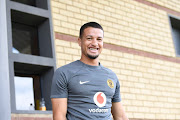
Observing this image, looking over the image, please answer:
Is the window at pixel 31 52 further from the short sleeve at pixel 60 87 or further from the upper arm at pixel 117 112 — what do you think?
the short sleeve at pixel 60 87

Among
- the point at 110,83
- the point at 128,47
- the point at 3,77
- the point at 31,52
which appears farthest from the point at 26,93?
the point at 3,77

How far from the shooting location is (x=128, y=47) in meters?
6.99

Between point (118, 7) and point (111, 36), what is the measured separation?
2.79ft

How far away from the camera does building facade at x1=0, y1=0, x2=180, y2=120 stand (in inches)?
215

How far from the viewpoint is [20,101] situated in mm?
5184

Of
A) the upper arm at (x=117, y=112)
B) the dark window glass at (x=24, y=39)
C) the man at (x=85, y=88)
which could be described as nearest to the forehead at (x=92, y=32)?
the man at (x=85, y=88)

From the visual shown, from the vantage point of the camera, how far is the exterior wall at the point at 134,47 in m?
5.93

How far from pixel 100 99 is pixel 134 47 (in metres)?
4.69

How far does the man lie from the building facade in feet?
7.62

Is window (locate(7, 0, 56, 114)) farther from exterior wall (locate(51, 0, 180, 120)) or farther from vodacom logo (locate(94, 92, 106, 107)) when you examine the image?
vodacom logo (locate(94, 92, 106, 107))

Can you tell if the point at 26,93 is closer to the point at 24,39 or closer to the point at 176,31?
the point at 24,39

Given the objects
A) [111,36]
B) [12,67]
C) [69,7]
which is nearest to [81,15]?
[69,7]

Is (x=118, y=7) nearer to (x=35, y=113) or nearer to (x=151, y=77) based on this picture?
(x=151, y=77)

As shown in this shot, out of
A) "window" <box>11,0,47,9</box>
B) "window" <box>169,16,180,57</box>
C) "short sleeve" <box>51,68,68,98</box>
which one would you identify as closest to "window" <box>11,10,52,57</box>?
"window" <box>11,0,47,9</box>
